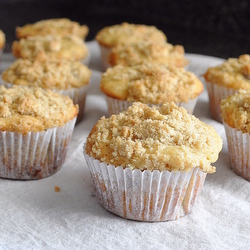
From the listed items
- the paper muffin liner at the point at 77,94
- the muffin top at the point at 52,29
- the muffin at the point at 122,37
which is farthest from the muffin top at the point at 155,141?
the muffin top at the point at 52,29

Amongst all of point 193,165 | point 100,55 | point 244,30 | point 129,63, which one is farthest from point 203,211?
point 244,30

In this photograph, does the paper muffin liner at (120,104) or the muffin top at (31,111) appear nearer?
the muffin top at (31,111)

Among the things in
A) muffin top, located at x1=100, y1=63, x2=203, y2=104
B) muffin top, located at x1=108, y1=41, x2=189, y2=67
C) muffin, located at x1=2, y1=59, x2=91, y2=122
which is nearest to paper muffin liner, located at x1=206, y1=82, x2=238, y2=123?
muffin top, located at x1=100, y1=63, x2=203, y2=104

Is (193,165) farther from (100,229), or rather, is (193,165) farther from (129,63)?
(129,63)

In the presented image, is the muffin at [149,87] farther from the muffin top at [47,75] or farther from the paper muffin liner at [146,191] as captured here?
the paper muffin liner at [146,191]

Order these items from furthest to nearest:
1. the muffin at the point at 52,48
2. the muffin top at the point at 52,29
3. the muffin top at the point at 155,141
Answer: the muffin top at the point at 52,29 → the muffin at the point at 52,48 → the muffin top at the point at 155,141

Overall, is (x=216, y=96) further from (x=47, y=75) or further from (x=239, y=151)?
(x=47, y=75)

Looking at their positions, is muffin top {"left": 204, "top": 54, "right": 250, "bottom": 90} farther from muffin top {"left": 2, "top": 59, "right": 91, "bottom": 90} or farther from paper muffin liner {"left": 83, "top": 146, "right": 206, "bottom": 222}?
paper muffin liner {"left": 83, "top": 146, "right": 206, "bottom": 222}

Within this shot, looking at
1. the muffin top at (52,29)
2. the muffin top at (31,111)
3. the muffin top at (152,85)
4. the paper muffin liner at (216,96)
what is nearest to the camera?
the muffin top at (31,111)
